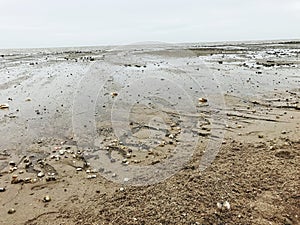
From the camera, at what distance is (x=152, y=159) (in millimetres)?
6711

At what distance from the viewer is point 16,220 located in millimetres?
4684

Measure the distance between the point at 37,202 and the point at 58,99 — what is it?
353 inches

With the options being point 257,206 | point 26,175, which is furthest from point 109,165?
point 257,206

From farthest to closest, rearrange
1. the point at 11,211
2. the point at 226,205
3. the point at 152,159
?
the point at 152,159 → the point at 11,211 → the point at 226,205

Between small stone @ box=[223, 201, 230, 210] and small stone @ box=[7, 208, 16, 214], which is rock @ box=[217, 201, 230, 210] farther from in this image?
small stone @ box=[7, 208, 16, 214]

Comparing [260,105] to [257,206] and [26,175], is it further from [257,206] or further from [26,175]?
[26,175]

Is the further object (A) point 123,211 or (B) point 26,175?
(B) point 26,175

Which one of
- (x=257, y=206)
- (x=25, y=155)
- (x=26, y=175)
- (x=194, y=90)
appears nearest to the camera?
(x=257, y=206)

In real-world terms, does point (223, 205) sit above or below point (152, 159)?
above

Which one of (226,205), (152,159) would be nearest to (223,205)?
(226,205)

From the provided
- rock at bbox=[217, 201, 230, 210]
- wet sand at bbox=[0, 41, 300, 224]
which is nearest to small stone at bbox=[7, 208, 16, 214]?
wet sand at bbox=[0, 41, 300, 224]

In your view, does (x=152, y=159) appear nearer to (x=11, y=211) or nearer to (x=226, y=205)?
(x=226, y=205)

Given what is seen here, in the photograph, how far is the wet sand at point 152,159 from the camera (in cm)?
458

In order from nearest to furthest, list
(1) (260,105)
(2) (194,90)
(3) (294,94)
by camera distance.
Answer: (1) (260,105)
(3) (294,94)
(2) (194,90)
